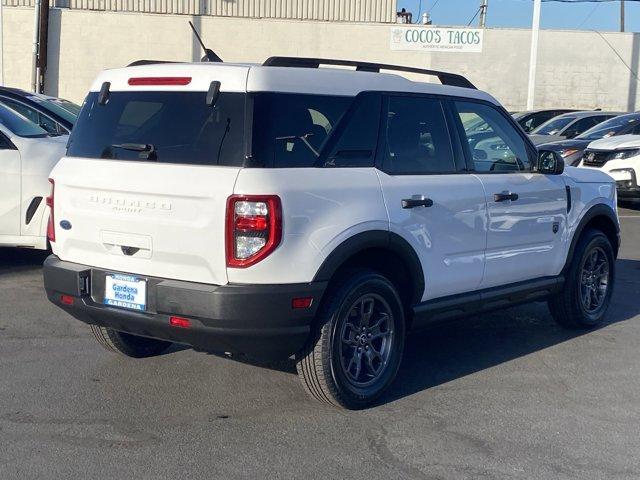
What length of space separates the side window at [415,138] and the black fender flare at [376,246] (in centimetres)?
43

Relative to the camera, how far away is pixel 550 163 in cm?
629

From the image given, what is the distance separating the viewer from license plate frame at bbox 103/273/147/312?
4711 millimetres

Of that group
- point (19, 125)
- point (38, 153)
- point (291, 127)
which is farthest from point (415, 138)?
point (19, 125)

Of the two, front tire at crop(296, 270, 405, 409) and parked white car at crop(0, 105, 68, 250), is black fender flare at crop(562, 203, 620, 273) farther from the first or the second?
parked white car at crop(0, 105, 68, 250)

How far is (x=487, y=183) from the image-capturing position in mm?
5816

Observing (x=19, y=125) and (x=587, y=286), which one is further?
(x=19, y=125)

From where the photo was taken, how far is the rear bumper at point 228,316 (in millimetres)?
4453

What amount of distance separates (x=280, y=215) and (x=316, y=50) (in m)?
26.4

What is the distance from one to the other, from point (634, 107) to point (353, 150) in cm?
3059

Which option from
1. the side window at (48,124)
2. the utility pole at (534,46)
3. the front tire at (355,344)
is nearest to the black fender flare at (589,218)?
the front tire at (355,344)

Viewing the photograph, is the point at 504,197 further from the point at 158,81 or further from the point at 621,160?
the point at 621,160

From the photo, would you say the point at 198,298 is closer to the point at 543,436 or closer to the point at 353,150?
the point at 353,150

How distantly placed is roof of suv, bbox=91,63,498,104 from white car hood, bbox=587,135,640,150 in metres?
10.5

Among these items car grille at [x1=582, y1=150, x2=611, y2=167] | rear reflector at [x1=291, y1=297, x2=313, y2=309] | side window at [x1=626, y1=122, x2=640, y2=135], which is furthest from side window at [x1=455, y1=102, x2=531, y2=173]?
side window at [x1=626, y1=122, x2=640, y2=135]
